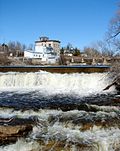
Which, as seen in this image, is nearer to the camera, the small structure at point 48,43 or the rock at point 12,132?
the rock at point 12,132

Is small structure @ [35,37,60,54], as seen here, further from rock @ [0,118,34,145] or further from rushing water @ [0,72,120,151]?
rock @ [0,118,34,145]

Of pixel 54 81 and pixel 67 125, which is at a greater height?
pixel 54 81

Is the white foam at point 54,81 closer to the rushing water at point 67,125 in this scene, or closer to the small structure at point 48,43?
the rushing water at point 67,125

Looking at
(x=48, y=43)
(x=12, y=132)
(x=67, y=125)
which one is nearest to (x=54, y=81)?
(x=67, y=125)

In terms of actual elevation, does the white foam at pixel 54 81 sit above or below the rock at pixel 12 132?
above

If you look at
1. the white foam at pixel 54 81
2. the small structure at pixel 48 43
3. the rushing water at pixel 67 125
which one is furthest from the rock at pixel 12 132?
the small structure at pixel 48 43

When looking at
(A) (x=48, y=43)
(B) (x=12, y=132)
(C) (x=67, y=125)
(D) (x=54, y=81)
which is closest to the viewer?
(B) (x=12, y=132)

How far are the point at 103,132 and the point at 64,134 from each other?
47.8 inches

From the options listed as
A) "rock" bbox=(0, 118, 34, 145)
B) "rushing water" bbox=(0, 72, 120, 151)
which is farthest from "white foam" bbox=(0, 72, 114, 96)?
"rock" bbox=(0, 118, 34, 145)

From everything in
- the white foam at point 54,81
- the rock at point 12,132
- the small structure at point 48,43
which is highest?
the small structure at point 48,43

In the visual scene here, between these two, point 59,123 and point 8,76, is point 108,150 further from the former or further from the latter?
point 8,76

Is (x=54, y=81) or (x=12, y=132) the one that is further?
(x=54, y=81)

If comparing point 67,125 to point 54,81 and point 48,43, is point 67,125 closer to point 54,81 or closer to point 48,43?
point 54,81

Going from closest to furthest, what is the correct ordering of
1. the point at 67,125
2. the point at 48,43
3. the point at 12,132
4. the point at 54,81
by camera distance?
the point at 12,132 → the point at 67,125 → the point at 54,81 → the point at 48,43
